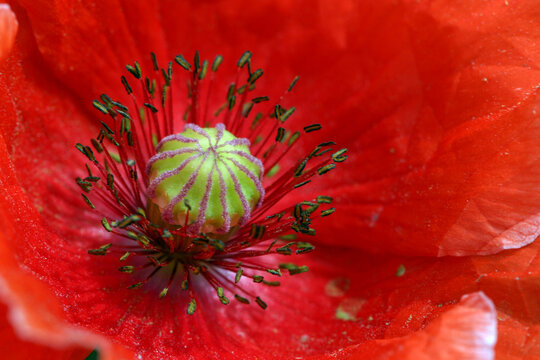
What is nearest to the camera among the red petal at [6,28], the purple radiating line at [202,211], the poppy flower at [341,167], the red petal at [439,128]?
the red petal at [6,28]

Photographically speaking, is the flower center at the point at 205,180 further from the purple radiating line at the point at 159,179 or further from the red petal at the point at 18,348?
the red petal at the point at 18,348

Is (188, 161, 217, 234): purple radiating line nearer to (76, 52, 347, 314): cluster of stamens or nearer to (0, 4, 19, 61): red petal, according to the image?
(76, 52, 347, 314): cluster of stamens

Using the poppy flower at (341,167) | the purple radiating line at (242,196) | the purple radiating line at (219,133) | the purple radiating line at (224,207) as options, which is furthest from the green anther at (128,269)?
the purple radiating line at (219,133)

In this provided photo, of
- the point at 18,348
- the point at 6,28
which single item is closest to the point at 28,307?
the point at 18,348

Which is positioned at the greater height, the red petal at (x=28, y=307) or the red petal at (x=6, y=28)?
the red petal at (x=6, y=28)

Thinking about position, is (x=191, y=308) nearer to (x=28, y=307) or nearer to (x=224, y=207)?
(x=224, y=207)

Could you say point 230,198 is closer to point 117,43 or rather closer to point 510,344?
point 117,43

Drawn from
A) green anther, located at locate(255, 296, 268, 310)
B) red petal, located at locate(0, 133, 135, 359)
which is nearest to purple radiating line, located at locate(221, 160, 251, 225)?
green anther, located at locate(255, 296, 268, 310)
